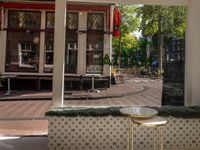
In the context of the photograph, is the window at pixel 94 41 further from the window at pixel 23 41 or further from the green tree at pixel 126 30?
the window at pixel 23 41

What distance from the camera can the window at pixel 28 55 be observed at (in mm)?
17875

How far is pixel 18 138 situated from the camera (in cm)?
712

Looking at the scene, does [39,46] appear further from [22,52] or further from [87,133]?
[87,133]

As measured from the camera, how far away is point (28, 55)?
18000 millimetres

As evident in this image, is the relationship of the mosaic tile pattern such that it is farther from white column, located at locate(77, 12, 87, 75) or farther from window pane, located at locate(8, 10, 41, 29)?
window pane, located at locate(8, 10, 41, 29)

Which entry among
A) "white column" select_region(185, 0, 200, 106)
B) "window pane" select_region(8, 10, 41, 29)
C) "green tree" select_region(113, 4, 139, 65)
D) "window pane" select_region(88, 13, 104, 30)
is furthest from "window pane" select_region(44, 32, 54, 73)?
"white column" select_region(185, 0, 200, 106)

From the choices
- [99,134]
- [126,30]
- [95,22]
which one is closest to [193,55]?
[99,134]

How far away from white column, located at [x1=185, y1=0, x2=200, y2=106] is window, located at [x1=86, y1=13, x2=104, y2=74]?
11.2 meters

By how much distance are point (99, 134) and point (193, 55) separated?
260 cm

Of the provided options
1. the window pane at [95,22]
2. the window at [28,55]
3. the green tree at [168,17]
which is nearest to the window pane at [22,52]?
the window at [28,55]

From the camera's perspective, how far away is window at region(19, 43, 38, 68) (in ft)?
58.6

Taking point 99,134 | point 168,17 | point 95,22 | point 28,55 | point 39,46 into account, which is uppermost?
point 95,22

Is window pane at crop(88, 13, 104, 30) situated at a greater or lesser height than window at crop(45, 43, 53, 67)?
greater

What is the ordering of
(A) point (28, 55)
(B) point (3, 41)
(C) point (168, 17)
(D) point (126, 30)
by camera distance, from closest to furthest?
(C) point (168, 17) → (B) point (3, 41) → (A) point (28, 55) → (D) point (126, 30)
